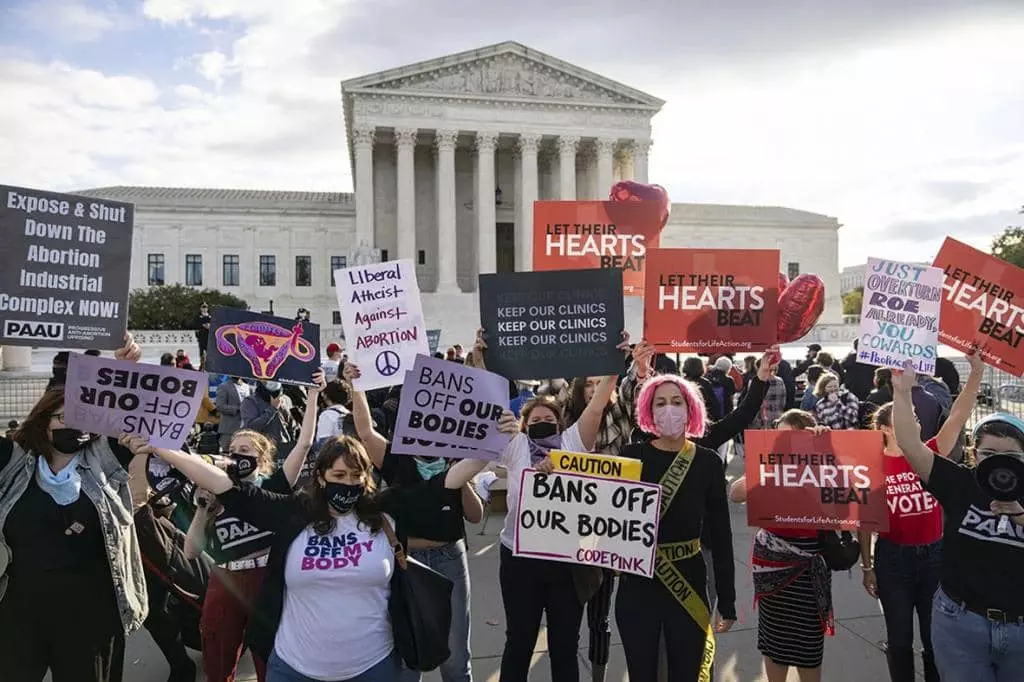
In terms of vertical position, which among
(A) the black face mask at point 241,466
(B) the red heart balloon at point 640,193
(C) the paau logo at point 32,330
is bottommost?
(A) the black face mask at point 241,466

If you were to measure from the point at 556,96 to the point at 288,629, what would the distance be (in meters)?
50.6

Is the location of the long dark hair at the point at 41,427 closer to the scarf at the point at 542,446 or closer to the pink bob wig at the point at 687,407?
the scarf at the point at 542,446

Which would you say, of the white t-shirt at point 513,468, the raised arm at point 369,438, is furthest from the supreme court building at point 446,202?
the white t-shirt at point 513,468

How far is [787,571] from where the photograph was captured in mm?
4246

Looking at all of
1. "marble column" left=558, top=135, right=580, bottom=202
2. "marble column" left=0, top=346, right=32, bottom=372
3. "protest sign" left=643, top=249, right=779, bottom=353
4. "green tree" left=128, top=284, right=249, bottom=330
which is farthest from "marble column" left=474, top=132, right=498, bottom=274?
"protest sign" left=643, top=249, right=779, bottom=353

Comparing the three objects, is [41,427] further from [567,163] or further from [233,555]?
[567,163]

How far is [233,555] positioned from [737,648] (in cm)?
359

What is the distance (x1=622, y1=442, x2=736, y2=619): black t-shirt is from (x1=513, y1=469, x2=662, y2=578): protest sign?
4.6 inches

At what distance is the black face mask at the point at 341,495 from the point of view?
3.40 m

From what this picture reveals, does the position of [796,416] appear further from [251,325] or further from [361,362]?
[251,325]

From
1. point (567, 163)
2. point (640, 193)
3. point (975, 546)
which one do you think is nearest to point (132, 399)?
point (975, 546)

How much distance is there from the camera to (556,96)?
50.4 m

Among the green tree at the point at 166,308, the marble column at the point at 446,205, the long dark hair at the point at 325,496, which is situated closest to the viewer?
the long dark hair at the point at 325,496

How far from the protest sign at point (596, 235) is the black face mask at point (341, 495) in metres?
3.49
